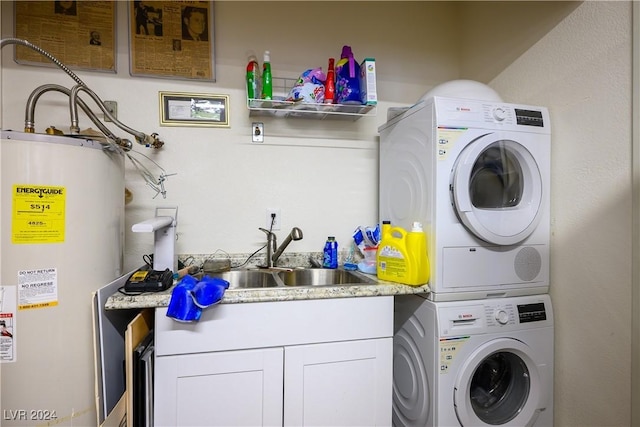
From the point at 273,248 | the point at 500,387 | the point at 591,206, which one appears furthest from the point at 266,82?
the point at 500,387

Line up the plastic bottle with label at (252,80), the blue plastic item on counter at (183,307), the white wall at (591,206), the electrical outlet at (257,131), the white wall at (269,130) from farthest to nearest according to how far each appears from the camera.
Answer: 1. the electrical outlet at (257,131)
2. the white wall at (269,130)
3. the plastic bottle with label at (252,80)
4. the white wall at (591,206)
5. the blue plastic item on counter at (183,307)

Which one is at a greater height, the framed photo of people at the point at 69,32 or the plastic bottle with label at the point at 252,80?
the framed photo of people at the point at 69,32

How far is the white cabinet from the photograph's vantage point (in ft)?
4.08

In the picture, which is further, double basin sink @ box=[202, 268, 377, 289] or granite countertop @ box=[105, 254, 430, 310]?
double basin sink @ box=[202, 268, 377, 289]

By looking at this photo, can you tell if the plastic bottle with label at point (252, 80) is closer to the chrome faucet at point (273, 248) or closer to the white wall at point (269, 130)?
the white wall at point (269, 130)

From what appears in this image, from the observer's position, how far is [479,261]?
1.46m

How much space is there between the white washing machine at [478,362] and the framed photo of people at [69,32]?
7.33 ft

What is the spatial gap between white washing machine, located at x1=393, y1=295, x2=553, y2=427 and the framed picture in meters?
1.56

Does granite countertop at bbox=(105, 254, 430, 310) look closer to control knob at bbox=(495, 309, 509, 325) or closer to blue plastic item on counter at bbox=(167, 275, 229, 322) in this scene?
blue plastic item on counter at bbox=(167, 275, 229, 322)

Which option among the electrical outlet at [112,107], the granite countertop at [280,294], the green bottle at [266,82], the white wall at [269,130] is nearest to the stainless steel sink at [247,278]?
the white wall at [269,130]

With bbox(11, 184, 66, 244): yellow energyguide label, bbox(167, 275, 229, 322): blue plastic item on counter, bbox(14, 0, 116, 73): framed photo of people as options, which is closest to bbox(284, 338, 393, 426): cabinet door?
bbox(167, 275, 229, 322): blue plastic item on counter

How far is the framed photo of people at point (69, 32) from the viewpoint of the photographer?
5.52ft

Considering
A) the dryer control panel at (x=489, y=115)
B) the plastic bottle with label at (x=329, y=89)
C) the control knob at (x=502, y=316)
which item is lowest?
the control knob at (x=502, y=316)

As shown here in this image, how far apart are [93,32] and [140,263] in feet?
4.45
